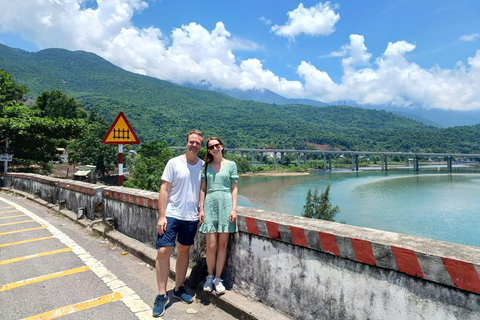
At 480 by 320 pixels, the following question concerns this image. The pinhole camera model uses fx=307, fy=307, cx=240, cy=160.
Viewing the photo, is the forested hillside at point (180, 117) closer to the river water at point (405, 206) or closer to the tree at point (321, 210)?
the river water at point (405, 206)

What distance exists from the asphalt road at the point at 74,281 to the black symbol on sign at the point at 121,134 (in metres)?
1.84

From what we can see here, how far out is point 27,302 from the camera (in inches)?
119

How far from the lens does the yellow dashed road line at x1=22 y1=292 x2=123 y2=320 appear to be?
109 inches

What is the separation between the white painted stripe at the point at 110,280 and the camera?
2.93 meters

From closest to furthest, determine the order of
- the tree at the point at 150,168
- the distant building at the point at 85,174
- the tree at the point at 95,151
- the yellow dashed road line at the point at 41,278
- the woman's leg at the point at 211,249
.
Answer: the woman's leg at the point at 211,249
the yellow dashed road line at the point at 41,278
the distant building at the point at 85,174
the tree at the point at 150,168
the tree at the point at 95,151

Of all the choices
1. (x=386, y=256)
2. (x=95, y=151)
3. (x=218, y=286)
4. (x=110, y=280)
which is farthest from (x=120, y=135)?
(x=95, y=151)

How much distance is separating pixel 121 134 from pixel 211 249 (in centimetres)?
366

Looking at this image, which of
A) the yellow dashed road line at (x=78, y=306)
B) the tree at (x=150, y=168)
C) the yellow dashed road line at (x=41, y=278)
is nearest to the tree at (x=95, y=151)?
the tree at (x=150, y=168)

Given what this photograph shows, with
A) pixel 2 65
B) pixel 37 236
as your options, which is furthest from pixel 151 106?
pixel 37 236

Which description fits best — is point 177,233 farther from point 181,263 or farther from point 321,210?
point 321,210

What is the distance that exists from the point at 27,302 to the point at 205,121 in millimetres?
146669

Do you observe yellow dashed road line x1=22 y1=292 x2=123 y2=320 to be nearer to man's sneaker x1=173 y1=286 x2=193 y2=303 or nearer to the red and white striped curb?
man's sneaker x1=173 y1=286 x2=193 y2=303

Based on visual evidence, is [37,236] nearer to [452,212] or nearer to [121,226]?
[121,226]

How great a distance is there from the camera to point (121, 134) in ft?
18.7
